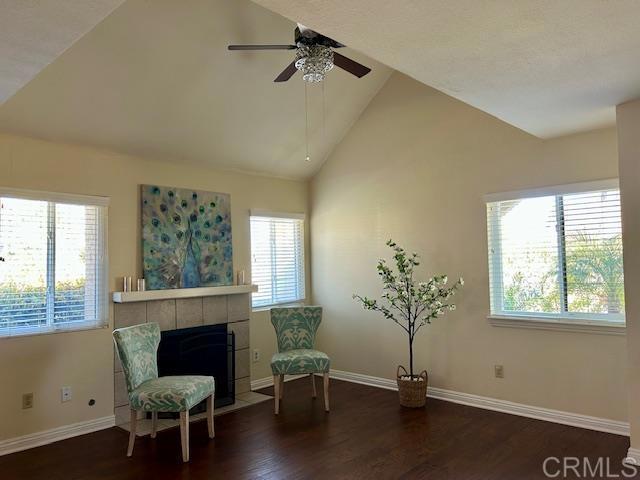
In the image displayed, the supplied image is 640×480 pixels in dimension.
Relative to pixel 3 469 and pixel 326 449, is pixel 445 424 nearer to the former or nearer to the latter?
pixel 326 449

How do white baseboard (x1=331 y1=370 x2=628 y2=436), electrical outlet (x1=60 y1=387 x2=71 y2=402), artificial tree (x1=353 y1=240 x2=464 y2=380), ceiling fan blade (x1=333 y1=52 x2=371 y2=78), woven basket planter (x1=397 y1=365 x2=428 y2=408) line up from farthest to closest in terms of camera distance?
artificial tree (x1=353 y1=240 x2=464 y2=380), woven basket planter (x1=397 y1=365 x2=428 y2=408), electrical outlet (x1=60 y1=387 x2=71 y2=402), white baseboard (x1=331 y1=370 x2=628 y2=436), ceiling fan blade (x1=333 y1=52 x2=371 y2=78)

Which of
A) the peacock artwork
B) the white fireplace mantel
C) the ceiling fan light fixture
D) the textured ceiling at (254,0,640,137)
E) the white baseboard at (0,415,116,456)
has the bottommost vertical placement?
the white baseboard at (0,415,116,456)

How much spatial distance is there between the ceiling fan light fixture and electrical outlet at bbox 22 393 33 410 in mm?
3184

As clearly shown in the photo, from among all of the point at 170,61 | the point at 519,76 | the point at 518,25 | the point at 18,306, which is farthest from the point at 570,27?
the point at 18,306

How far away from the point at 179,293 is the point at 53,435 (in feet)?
4.90

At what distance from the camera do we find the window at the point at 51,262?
11.8 feet

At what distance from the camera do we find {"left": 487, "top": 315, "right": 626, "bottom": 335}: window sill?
3643 millimetres

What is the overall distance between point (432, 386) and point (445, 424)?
810 mm

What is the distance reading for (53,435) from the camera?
3730 mm

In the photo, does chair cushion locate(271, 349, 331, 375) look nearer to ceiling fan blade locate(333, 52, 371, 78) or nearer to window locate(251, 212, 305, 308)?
window locate(251, 212, 305, 308)

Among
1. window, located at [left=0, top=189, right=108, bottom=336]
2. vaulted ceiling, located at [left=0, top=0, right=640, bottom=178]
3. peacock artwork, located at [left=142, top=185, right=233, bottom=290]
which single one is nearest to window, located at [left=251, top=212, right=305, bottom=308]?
peacock artwork, located at [left=142, top=185, right=233, bottom=290]

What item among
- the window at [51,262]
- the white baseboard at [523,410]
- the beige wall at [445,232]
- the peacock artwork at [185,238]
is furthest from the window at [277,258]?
the window at [51,262]

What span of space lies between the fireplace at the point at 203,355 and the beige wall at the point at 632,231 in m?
3.40

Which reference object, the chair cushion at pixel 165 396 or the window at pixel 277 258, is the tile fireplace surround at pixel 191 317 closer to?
the window at pixel 277 258
